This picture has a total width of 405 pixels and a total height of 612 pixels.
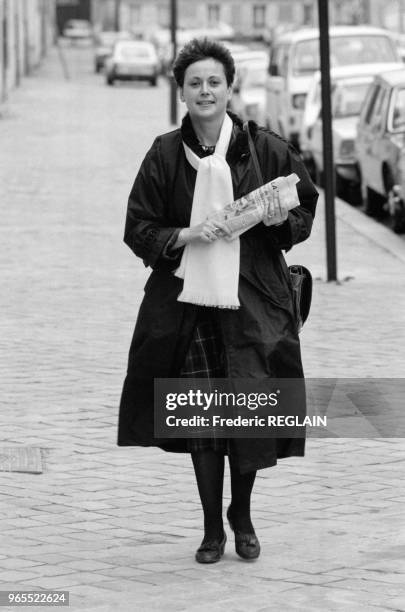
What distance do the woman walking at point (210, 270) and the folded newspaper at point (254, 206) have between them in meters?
0.07

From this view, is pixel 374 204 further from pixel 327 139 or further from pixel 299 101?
pixel 299 101

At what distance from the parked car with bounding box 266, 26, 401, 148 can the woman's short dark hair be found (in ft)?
63.8

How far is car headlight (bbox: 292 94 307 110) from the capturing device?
83.6 feet

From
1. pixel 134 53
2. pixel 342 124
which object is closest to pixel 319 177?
pixel 342 124

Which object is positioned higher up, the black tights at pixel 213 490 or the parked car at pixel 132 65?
the black tights at pixel 213 490

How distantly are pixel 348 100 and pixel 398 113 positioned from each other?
13.8 ft

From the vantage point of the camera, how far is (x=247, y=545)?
575 cm

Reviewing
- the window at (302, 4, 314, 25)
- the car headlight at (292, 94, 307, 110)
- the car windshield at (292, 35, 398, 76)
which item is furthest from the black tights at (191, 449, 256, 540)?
the window at (302, 4, 314, 25)

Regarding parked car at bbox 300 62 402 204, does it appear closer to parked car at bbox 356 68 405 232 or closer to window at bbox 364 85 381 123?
window at bbox 364 85 381 123

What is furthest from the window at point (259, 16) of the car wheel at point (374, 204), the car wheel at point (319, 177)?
the car wheel at point (374, 204)

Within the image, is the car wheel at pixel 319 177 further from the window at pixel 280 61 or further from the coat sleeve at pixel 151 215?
the coat sleeve at pixel 151 215

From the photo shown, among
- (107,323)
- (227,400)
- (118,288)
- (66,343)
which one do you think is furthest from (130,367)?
(118,288)

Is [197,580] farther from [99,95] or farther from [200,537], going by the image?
[99,95]

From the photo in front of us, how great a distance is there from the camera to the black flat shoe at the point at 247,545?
18.8 ft
